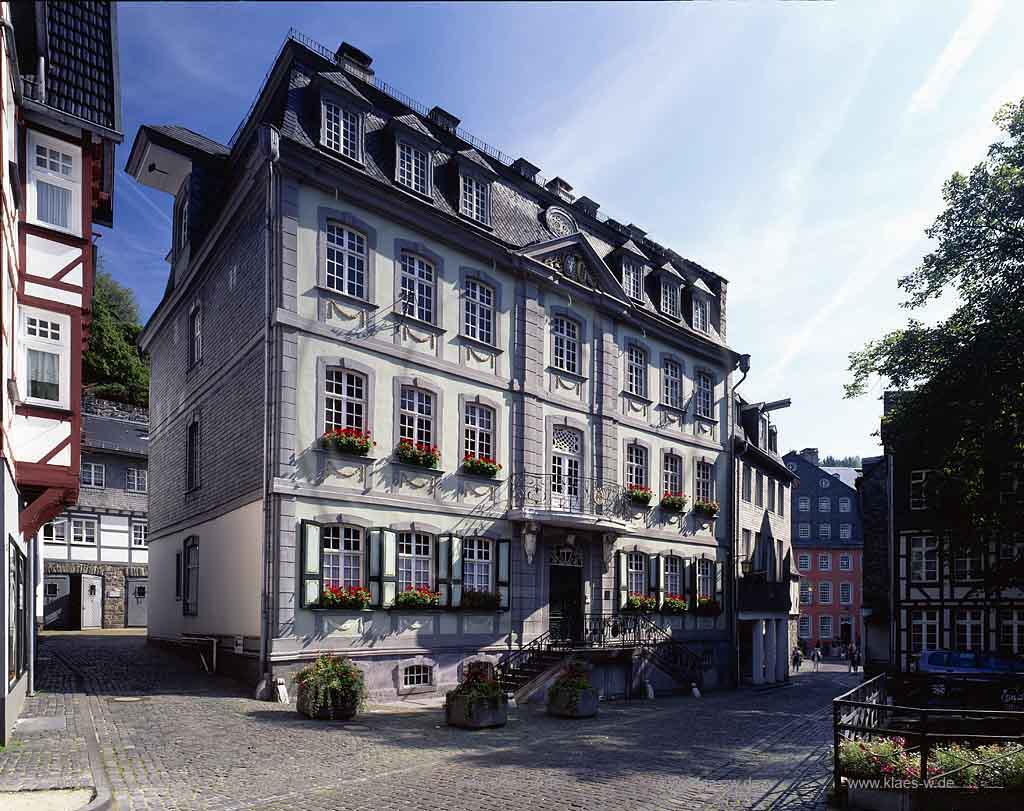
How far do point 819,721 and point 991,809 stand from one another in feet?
37.3

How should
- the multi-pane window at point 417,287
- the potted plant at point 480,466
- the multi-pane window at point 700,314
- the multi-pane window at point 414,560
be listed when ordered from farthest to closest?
the multi-pane window at point 700,314, the potted plant at point 480,466, the multi-pane window at point 417,287, the multi-pane window at point 414,560

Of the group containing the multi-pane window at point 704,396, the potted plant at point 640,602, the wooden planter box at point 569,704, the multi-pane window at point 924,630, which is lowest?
the multi-pane window at point 924,630

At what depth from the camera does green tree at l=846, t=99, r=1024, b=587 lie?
22000mm

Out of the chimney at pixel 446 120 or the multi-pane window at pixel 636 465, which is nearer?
the chimney at pixel 446 120

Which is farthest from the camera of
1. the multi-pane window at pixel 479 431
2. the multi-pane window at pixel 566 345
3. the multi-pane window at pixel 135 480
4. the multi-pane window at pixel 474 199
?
the multi-pane window at pixel 135 480

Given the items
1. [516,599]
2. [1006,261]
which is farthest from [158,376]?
[1006,261]

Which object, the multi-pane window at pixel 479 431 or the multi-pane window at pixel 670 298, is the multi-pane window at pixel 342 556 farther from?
the multi-pane window at pixel 670 298

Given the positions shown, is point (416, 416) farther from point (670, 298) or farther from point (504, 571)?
point (670, 298)

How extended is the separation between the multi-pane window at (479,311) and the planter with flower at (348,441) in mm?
4309

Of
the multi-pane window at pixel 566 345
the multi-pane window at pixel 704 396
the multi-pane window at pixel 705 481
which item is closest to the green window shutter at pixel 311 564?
the multi-pane window at pixel 566 345

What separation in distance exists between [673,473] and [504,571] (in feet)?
30.4

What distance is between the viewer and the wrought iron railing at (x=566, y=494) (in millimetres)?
23109

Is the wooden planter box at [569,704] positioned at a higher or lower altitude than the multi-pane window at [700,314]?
lower

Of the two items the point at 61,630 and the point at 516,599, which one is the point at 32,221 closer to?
the point at 516,599
